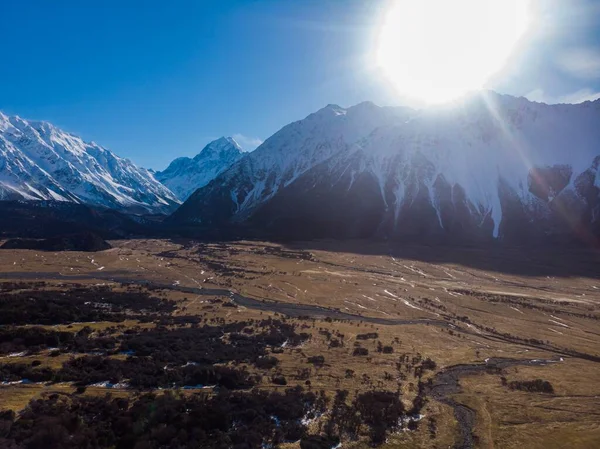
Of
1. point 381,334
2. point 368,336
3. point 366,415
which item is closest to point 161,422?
point 366,415

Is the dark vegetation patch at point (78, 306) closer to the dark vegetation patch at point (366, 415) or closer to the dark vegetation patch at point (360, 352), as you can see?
the dark vegetation patch at point (360, 352)

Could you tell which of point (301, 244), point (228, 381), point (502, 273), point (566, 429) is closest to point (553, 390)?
point (566, 429)

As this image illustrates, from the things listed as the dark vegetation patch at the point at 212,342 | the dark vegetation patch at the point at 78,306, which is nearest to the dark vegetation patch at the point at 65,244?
the dark vegetation patch at the point at 78,306

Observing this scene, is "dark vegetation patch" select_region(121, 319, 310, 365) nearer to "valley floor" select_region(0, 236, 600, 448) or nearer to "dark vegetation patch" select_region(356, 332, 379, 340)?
"valley floor" select_region(0, 236, 600, 448)

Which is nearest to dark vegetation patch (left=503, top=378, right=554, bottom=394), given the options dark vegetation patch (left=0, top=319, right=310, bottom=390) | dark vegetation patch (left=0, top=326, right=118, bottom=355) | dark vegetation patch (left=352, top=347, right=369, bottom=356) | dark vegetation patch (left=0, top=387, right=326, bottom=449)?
dark vegetation patch (left=352, top=347, right=369, bottom=356)

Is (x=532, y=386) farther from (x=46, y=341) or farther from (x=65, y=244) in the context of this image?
(x=65, y=244)

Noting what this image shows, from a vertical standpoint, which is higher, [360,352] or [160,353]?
[360,352]
